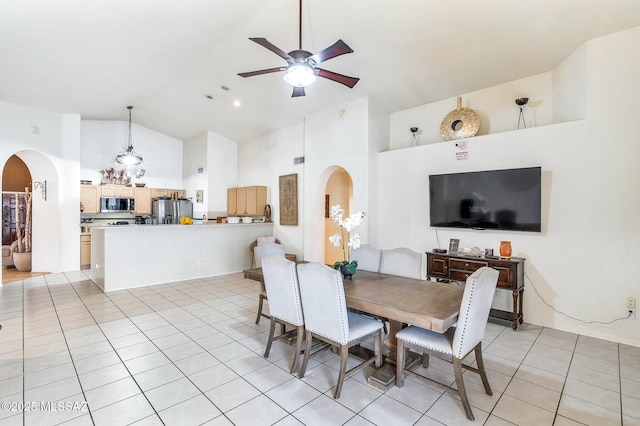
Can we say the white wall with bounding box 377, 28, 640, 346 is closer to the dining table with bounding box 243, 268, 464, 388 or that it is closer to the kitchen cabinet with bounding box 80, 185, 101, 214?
the dining table with bounding box 243, 268, 464, 388

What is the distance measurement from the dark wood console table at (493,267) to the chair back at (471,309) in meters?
1.78

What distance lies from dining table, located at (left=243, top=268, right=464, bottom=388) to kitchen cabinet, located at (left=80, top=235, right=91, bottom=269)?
697cm

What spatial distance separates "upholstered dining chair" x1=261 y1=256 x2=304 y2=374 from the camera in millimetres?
2660

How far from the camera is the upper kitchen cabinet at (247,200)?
7.59 metres

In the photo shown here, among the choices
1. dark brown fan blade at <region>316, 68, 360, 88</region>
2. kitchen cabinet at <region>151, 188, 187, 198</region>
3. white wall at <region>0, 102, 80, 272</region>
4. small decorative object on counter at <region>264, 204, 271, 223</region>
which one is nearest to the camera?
dark brown fan blade at <region>316, 68, 360, 88</region>

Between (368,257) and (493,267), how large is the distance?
157 cm

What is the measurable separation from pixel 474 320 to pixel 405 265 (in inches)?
45.7

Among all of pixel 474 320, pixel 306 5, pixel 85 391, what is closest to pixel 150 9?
pixel 306 5

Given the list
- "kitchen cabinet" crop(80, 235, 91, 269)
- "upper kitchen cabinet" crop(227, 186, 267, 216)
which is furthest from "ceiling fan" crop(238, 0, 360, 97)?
"kitchen cabinet" crop(80, 235, 91, 269)

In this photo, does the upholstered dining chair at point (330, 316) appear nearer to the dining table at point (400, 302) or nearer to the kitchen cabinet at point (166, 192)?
the dining table at point (400, 302)

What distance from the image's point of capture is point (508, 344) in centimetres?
333

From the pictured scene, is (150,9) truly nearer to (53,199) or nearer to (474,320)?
(474,320)

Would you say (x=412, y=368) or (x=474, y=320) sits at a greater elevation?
(x=474, y=320)

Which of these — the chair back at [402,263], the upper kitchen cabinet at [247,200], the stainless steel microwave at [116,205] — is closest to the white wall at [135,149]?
the stainless steel microwave at [116,205]
